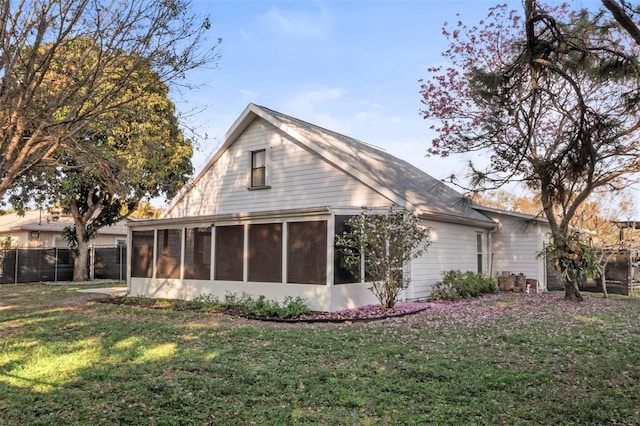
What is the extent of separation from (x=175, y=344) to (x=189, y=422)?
10.3 ft

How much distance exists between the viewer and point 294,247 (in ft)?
34.9

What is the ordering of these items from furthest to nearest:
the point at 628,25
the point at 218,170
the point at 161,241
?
the point at 218,170 < the point at 161,241 < the point at 628,25

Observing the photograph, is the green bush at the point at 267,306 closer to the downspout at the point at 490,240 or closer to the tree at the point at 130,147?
the tree at the point at 130,147

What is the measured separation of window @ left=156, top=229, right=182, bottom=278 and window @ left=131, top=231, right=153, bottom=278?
0.39 m

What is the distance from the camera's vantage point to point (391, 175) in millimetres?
15055

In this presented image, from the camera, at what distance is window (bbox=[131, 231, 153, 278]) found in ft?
45.2

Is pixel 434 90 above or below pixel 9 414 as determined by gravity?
above

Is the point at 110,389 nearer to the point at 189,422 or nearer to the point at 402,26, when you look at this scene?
the point at 189,422

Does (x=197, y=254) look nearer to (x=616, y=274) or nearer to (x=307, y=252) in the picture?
(x=307, y=252)

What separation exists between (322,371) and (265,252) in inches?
236

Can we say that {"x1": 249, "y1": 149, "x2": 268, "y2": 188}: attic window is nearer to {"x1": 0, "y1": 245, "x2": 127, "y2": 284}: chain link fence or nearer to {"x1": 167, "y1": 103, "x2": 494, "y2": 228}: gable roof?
{"x1": 167, "y1": 103, "x2": 494, "y2": 228}: gable roof

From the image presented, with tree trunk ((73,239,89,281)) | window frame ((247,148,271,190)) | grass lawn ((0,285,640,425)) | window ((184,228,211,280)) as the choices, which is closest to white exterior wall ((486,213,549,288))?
grass lawn ((0,285,640,425))

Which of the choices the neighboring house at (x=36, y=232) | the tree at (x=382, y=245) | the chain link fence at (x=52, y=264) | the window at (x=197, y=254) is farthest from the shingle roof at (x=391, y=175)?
the neighboring house at (x=36, y=232)

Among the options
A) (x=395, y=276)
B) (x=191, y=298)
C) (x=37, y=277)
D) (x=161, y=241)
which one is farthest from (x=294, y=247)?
(x=37, y=277)
